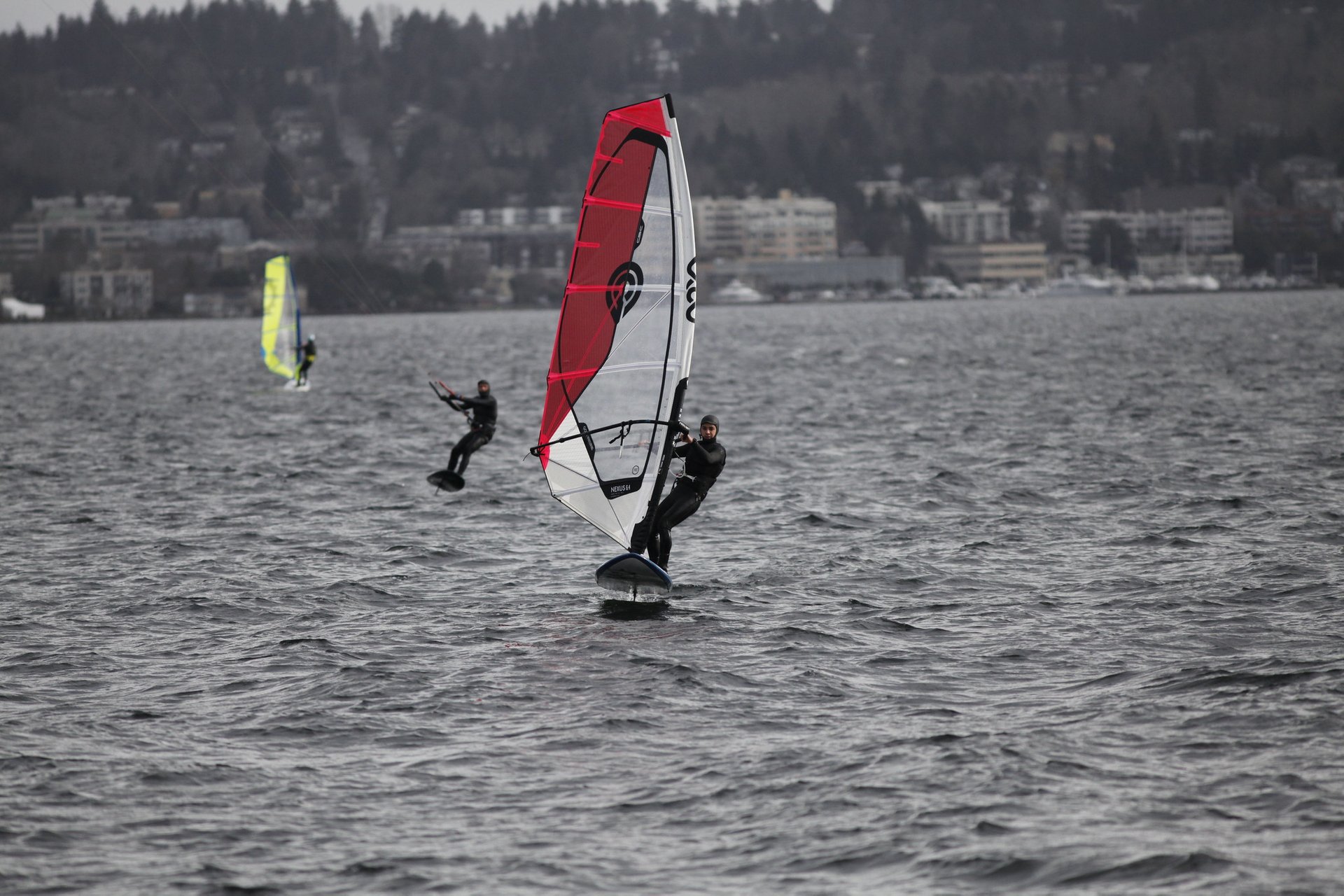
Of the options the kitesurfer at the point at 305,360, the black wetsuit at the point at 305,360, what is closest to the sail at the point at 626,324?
the kitesurfer at the point at 305,360

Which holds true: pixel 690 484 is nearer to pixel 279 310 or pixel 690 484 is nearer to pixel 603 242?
pixel 603 242

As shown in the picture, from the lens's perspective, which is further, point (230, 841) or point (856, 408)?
point (856, 408)

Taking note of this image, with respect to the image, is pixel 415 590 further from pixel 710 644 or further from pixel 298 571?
pixel 710 644

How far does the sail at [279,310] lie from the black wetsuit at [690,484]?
37.6 meters

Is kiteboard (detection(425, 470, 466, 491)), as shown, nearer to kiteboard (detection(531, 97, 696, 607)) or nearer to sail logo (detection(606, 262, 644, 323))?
kiteboard (detection(531, 97, 696, 607))

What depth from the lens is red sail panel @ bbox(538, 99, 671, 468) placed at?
17422mm

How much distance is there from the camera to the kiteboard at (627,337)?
17453 millimetres

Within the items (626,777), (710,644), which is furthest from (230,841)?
(710,644)

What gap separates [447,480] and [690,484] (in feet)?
33.7

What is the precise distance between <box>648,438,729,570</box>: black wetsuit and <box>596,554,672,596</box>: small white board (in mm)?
327

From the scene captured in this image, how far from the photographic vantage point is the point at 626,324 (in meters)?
17.8

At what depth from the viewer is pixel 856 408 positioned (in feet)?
161

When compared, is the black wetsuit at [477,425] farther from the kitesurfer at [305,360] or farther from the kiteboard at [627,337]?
the kitesurfer at [305,360]

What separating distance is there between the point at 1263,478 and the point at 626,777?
19325mm
